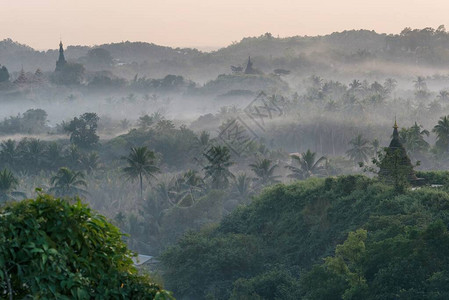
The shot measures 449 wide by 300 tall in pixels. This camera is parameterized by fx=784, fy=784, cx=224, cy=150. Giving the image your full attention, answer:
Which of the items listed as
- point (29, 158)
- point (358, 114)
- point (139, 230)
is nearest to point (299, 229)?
point (139, 230)

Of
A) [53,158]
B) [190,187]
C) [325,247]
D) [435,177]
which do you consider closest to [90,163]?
[53,158]

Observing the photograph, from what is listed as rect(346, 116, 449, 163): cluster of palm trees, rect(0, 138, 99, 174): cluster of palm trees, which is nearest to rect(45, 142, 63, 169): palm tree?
rect(0, 138, 99, 174): cluster of palm trees

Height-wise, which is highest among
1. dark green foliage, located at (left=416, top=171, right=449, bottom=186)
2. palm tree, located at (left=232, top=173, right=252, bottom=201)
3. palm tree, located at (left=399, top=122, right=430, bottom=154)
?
dark green foliage, located at (left=416, top=171, right=449, bottom=186)

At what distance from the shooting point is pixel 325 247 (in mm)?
65125

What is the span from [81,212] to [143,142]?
146279 millimetres

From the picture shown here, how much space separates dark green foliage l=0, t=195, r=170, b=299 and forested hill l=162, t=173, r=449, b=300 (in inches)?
1388

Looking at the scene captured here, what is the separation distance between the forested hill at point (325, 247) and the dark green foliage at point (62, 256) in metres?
35.3

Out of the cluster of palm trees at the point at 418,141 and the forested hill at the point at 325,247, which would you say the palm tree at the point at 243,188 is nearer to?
the cluster of palm trees at the point at 418,141

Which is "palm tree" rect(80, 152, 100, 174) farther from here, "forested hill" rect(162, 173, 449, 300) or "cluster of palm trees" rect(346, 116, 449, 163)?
"forested hill" rect(162, 173, 449, 300)

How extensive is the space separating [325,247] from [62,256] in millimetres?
54063

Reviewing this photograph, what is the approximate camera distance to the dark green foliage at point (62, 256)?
12414mm

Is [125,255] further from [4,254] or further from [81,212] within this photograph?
[4,254]

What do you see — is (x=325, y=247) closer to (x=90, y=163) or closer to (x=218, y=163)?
(x=218, y=163)

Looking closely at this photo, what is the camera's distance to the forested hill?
48.8 metres
